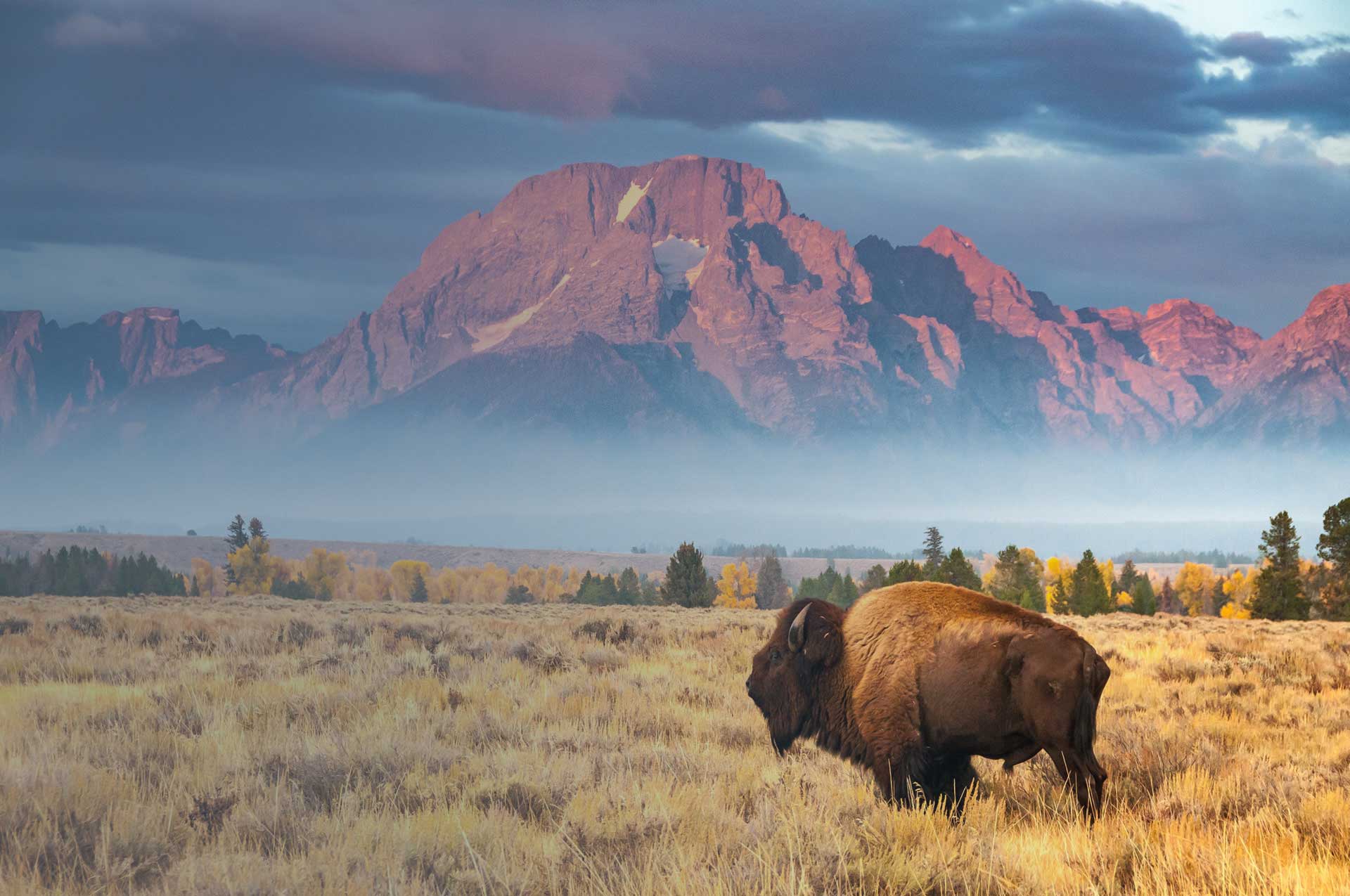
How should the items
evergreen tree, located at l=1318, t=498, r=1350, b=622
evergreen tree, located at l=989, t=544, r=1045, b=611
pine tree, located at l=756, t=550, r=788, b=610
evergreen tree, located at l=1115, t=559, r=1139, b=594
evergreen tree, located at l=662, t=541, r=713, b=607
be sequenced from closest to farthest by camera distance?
1. evergreen tree, located at l=1318, t=498, r=1350, b=622
2. evergreen tree, located at l=989, t=544, r=1045, b=611
3. evergreen tree, located at l=662, t=541, r=713, b=607
4. evergreen tree, located at l=1115, t=559, r=1139, b=594
5. pine tree, located at l=756, t=550, r=788, b=610

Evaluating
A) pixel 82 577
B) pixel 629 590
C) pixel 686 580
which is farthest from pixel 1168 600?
pixel 82 577

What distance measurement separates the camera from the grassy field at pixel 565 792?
588 cm

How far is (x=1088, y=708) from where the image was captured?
7051 millimetres

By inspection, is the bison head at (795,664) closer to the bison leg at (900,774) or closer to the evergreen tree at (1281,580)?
the bison leg at (900,774)

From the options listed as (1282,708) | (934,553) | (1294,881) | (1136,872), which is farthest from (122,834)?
(934,553)

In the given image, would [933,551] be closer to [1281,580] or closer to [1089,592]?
[1089,592]

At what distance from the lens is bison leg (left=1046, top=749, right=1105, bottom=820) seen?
277 inches

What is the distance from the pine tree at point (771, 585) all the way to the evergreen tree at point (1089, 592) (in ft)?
216

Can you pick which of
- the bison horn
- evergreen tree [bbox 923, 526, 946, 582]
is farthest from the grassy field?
evergreen tree [bbox 923, 526, 946, 582]

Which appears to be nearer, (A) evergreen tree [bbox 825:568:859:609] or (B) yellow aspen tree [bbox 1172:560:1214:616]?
(A) evergreen tree [bbox 825:568:859:609]

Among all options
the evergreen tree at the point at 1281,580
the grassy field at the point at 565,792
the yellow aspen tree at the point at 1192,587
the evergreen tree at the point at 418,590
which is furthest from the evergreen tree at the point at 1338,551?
the evergreen tree at the point at 418,590

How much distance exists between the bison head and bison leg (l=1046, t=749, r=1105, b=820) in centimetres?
193

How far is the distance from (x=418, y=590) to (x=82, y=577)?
2549 inches

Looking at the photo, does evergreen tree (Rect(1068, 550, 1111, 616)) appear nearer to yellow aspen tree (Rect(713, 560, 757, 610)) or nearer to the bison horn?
yellow aspen tree (Rect(713, 560, 757, 610))
